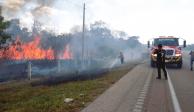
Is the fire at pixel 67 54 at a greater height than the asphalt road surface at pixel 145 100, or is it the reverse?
the fire at pixel 67 54

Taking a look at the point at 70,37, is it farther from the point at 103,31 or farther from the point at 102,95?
the point at 102,95

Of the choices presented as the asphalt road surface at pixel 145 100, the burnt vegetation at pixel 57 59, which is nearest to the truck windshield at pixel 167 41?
the burnt vegetation at pixel 57 59

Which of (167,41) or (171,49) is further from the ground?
(167,41)

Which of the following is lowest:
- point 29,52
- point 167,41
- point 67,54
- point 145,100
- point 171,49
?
point 145,100

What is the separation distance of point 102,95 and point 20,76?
23.7m

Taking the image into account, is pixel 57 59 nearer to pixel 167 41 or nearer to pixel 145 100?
pixel 167 41

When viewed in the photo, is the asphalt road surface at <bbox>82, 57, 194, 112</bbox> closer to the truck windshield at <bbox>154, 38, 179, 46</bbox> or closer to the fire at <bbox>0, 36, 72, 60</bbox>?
the truck windshield at <bbox>154, 38, 179, 46</bbox>

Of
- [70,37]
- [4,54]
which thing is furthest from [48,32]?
[4,54]

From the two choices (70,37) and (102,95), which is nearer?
(102,95)

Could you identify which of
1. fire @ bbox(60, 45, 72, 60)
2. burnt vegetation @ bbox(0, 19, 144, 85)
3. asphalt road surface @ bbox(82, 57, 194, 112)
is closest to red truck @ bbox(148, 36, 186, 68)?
burnt vegetation @ bbox(0, 19, 144, 85)

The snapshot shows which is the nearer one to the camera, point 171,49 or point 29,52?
point 171,49

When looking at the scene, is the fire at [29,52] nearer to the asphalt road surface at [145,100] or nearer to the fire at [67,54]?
the fire at [67,54]

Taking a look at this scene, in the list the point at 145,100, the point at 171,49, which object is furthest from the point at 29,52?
the point at 145,100

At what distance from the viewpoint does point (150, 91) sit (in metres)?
16.8
